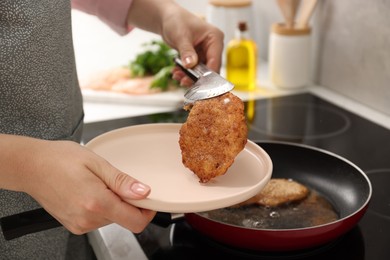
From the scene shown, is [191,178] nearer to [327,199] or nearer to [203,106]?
[203,106]

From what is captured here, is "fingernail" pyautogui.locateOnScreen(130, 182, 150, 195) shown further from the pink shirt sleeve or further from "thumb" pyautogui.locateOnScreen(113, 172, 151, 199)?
the pink shirt sleeve

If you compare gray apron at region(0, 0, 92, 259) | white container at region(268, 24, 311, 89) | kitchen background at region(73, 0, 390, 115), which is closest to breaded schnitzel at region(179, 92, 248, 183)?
gray apron at region(0, 0, 92, 259)

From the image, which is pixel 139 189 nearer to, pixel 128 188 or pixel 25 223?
pixel 128 188

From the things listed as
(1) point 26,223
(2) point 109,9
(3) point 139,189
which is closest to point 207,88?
(3) point 139,189

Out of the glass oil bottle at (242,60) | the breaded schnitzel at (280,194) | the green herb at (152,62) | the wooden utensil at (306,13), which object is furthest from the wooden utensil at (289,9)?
the breaded schnitzel at (280,194)

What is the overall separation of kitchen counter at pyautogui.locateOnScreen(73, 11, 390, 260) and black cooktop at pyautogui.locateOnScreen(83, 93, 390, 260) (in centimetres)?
3

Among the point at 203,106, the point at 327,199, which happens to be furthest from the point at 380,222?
the point at 203,106

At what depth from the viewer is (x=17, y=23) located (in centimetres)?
89

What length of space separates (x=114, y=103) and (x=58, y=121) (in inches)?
25.7

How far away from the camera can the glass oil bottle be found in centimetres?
163

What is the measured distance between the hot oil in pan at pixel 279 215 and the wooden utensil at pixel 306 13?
741 mm

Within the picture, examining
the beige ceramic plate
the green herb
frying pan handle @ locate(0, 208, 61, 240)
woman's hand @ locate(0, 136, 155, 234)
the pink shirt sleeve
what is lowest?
the green herb

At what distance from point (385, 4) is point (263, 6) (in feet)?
2.11

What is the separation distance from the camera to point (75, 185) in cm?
71
